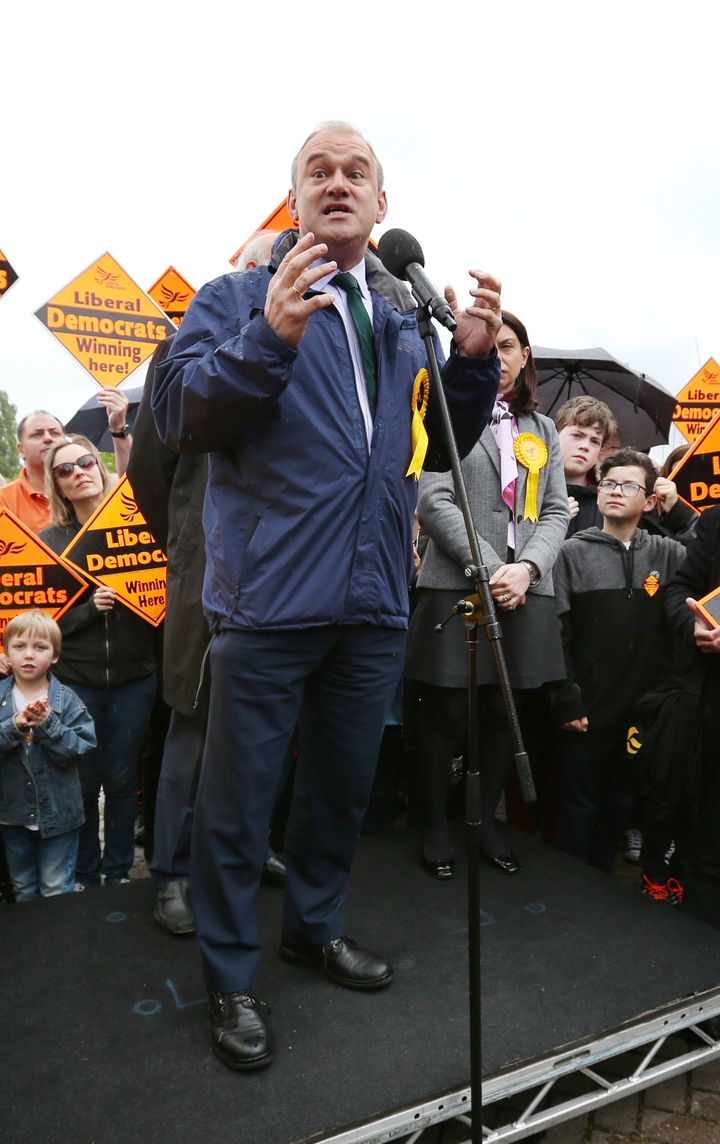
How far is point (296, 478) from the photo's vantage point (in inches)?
79.1

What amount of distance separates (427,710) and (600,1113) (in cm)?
139

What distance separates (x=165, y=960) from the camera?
2527 millimetres

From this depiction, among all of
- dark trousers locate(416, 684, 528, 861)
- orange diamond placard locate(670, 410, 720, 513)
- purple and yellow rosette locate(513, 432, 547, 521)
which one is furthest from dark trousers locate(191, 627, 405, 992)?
orange diamond placard locate(670, 410, 720, 513)

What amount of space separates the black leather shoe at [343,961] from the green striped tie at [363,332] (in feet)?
4.89

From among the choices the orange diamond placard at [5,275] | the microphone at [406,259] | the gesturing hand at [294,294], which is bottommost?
the gesturing hand at [294,294]

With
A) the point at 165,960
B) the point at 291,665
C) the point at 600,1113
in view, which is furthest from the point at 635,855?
the point at 291,665

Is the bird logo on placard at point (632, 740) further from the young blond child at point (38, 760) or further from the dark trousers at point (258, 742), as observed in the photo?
the young blond child at point (38, 760)

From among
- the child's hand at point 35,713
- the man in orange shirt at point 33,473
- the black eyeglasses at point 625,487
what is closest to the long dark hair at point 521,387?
the black eyeglasses at point 625,487

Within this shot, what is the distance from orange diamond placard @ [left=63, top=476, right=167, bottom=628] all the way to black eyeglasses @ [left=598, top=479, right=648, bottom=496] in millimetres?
1908

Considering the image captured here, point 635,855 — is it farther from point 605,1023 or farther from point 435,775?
point 605,1023

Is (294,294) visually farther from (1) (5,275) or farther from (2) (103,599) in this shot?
(1) (5,275)

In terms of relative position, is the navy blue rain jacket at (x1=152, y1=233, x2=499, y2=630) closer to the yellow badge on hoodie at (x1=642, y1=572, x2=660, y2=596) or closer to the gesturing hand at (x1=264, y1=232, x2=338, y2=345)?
the gesturing hand at (x1=264, y1=232, x2=338, y2=345)

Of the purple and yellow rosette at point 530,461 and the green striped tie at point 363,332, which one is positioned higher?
the green striped tie at point 363,332

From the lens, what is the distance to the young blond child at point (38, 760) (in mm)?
3125
